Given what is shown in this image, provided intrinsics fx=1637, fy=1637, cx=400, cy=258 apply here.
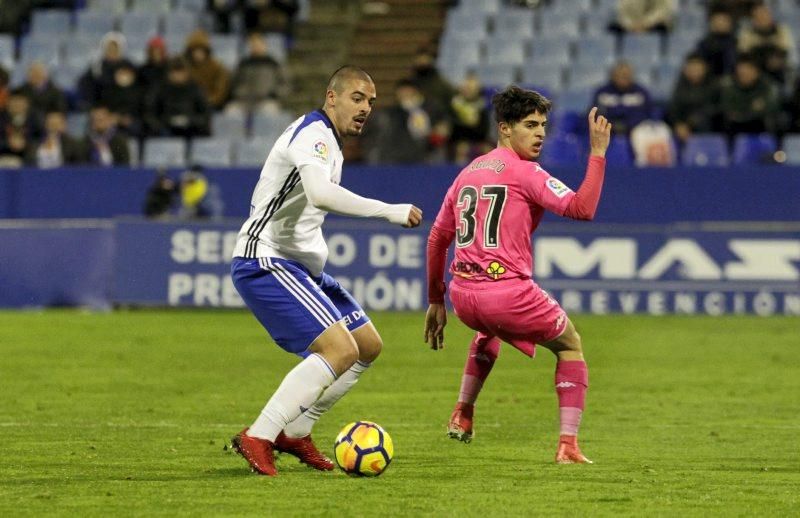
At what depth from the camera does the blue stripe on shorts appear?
7.99 meters

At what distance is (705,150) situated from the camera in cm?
2092

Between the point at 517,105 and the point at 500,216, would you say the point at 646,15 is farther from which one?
the point at 500,216

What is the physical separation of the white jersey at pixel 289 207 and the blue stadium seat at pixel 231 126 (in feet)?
50.8

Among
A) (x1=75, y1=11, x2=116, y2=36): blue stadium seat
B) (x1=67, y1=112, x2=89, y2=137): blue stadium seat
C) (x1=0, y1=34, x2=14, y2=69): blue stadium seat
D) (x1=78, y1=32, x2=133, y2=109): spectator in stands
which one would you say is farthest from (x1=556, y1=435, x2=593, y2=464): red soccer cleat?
(x1=0, y1=34, x2=14, y2=69): blue stadium seat

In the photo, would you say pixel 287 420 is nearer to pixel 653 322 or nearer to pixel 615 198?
pixel 653 322

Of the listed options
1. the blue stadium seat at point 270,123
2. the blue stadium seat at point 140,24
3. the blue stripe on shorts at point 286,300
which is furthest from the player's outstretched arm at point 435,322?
the blue stadium seat at point 140,24

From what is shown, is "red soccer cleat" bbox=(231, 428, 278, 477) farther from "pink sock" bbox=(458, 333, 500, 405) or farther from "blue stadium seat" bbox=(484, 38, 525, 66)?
"blue stadium seat" bbox=(484, 38, 525, 66)

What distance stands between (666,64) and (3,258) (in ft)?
31.1

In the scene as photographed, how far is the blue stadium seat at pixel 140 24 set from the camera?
26.1 meters

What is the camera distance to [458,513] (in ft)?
22.1

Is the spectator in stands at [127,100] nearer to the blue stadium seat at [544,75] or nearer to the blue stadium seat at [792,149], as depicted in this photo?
the blue stadium seat at [544,75]

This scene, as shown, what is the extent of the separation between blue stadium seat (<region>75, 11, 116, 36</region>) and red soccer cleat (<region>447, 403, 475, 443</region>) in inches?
727

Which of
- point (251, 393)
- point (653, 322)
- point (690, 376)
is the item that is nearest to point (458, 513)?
point (251, 393)

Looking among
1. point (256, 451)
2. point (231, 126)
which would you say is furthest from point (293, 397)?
point (231, 126)
